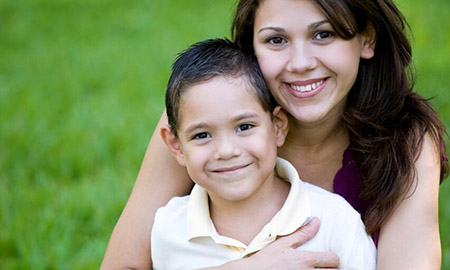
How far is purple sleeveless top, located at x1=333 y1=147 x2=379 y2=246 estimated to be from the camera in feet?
9.19

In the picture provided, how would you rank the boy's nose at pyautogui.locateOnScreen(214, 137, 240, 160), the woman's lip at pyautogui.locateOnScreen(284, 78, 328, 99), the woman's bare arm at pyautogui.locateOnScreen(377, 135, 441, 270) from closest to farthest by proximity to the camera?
the boy's nose at pyautogui.locateOnScreen(214, 137, 240, 160)
the woman's bare arm at pyautogui.locateOnScreen(377, 135, 441, 270)
the woman's lip at pyautogui.locateOnScreen(284, 78, 328, 99)

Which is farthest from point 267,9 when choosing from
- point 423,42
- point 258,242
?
point 423,42

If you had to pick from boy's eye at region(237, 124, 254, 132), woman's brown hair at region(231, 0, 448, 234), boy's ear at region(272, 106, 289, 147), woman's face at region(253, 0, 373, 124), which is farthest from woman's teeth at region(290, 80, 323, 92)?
boy's eye at region(237, 124, 254, 132)

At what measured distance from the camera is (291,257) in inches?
94.6

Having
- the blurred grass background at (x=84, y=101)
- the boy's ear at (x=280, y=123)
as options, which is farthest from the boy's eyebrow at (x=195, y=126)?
the blurred grass background at (x=84, y=101)

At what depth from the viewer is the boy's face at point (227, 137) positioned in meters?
2.36

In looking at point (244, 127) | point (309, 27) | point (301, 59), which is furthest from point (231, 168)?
point (309, 27)

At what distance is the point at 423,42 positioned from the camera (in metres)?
7.09

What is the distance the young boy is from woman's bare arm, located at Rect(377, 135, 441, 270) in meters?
0.11

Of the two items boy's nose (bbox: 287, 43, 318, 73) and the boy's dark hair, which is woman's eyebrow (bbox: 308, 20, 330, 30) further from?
the boy's dark hair

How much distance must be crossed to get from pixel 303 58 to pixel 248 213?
61 cm

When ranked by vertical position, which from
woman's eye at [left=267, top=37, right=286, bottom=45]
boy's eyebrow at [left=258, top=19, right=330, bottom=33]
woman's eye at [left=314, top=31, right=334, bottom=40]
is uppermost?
boy's eyebrow at [left=258, top=19, right=330, bottom=33]

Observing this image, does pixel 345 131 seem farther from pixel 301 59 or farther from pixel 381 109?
pixel 301 59

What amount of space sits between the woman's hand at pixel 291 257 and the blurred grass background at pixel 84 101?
1666 millimetres
